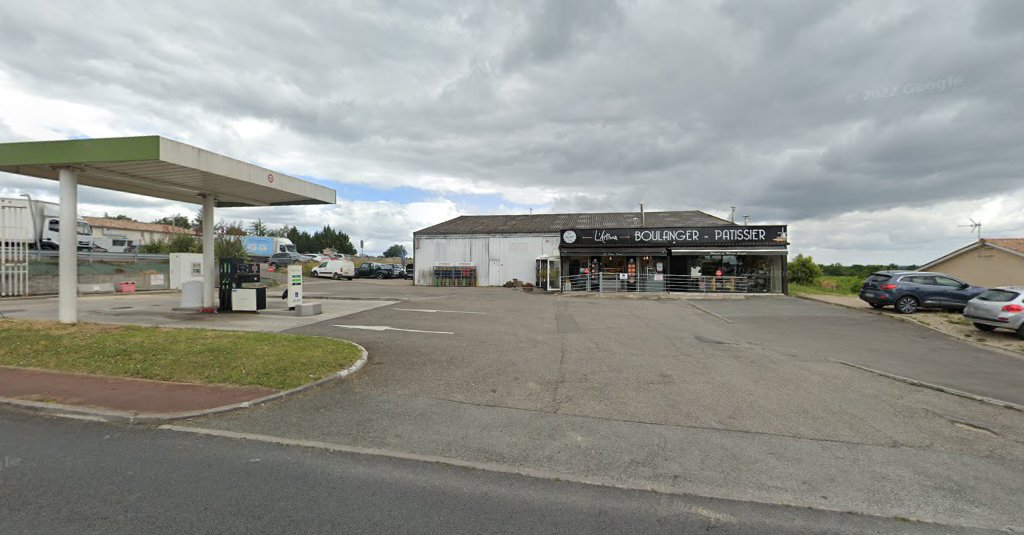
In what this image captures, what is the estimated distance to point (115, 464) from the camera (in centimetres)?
398

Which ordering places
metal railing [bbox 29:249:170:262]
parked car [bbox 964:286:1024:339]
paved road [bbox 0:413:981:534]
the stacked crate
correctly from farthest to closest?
the stacked crate
metal railing [bbox 29:249:170:262]
parked car [bbox 964:286:1024:339]
paved road [bbox 0:413:981:534]

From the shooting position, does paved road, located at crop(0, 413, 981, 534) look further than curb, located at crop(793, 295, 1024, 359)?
No

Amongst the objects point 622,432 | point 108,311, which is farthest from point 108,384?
point 108,311

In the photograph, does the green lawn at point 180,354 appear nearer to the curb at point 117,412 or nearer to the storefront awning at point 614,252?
the curb at point 117,412

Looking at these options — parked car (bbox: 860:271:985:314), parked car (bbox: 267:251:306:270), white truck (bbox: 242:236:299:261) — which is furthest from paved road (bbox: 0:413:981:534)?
white truck (bbox: 242:236:299:261)

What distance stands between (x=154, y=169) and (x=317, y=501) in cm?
1101

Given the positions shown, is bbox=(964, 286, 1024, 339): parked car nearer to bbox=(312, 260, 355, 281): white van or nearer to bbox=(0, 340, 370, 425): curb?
bbox=(0, 340, 370, 425): curb

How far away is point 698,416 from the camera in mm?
5590

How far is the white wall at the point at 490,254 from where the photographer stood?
106 ft

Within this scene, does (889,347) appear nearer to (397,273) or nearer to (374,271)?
(374,271)

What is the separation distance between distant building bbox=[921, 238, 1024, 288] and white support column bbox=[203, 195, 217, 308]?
3747cm

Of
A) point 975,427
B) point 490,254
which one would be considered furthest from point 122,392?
point 490,254

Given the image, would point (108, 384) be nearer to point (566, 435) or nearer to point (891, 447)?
point (566, 435)

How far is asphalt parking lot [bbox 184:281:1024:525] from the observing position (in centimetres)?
398
